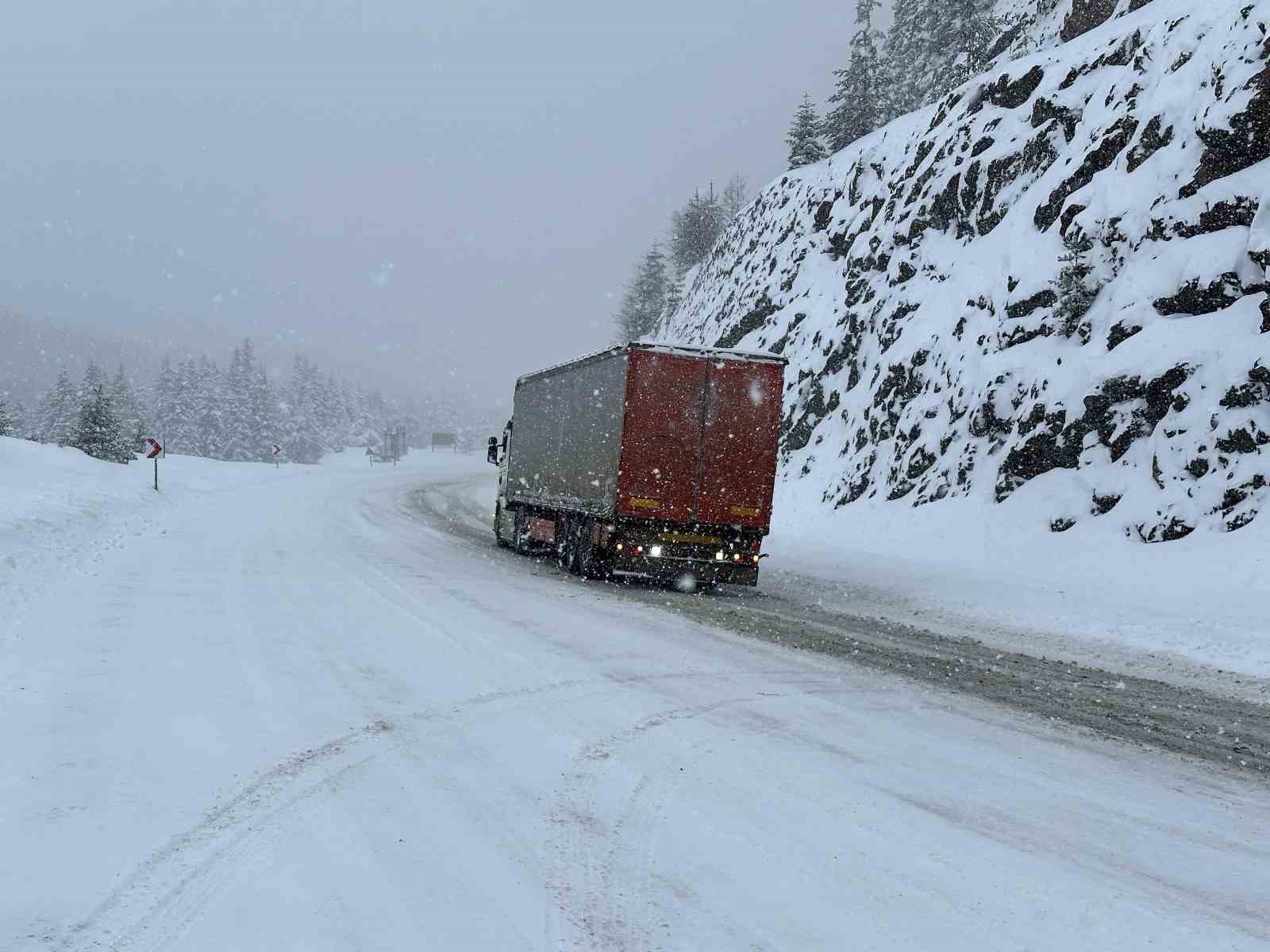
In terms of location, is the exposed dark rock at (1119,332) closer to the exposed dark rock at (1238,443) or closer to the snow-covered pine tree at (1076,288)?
the snow-covered pine tree at (1076,288)

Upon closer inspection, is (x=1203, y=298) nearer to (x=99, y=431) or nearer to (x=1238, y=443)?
(x=1238, y=443)

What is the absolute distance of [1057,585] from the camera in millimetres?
14508

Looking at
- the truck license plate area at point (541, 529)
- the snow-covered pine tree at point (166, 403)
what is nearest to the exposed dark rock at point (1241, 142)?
the truck license plate area at point (541, 529)

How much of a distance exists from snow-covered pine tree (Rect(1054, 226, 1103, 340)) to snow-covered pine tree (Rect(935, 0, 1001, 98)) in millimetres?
23500

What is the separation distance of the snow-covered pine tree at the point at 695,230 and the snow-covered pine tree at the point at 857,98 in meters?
23.3

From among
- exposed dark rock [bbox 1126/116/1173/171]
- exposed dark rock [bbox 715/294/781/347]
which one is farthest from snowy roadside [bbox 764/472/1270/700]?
exposed dark rock [bbox 715/294/781/347]

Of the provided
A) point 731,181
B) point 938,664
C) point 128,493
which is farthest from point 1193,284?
point 731,181

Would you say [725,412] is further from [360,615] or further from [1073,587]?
[360,615]

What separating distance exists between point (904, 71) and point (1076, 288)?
1756 inches

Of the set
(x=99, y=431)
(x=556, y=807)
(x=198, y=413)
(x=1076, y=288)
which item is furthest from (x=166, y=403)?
(x=556, y=807)

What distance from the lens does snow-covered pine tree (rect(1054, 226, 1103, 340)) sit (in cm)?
1950

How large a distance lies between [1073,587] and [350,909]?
1312 centimetres

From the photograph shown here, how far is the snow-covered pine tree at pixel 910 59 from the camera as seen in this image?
52281 millimetres

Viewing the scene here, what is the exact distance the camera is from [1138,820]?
16.2 feet
